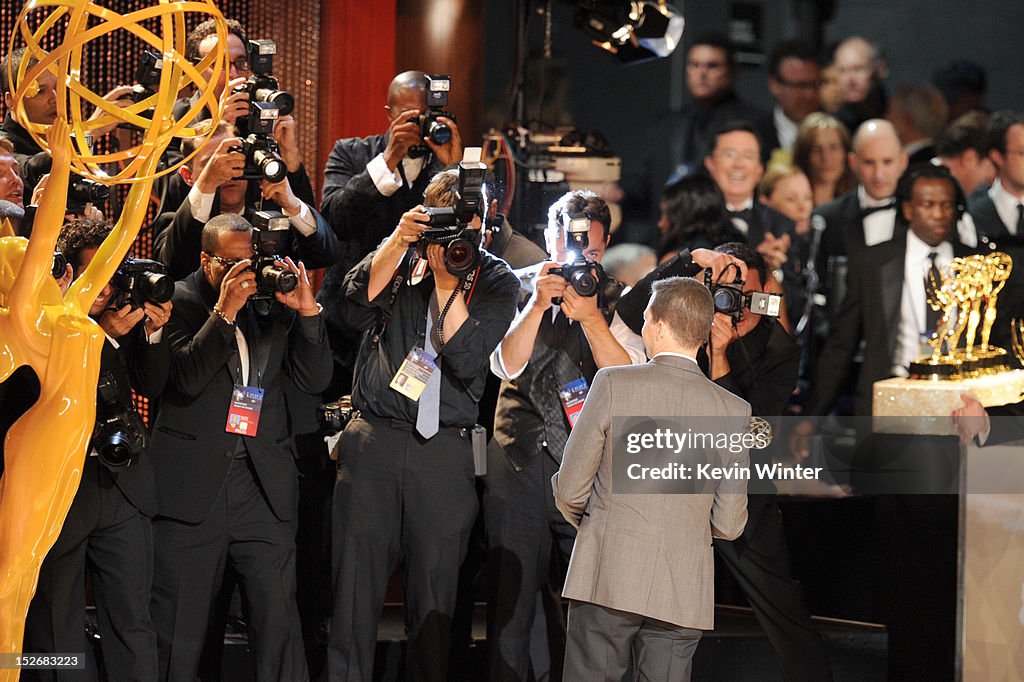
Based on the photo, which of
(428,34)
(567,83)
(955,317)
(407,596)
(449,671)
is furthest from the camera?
(567,83)

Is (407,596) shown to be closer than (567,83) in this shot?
Yes

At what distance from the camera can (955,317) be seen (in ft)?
17.7

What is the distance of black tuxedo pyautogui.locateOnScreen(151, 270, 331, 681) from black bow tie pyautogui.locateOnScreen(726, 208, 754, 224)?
3.19m

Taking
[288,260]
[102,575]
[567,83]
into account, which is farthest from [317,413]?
[567,83]

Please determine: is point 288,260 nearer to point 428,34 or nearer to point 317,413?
point 317,413

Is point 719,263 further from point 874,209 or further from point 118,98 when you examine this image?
point 874,209

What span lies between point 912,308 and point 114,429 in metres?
4.10

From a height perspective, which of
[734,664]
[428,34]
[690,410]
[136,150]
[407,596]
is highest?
[428,34]

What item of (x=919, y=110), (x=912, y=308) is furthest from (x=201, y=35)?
(x=919, y=110)

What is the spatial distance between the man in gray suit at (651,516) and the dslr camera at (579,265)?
55 centimetres

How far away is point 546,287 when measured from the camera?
4.46 metres

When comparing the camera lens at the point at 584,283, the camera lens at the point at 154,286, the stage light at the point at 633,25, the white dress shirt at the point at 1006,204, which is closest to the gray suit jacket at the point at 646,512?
the camera lens at the point at 584,283

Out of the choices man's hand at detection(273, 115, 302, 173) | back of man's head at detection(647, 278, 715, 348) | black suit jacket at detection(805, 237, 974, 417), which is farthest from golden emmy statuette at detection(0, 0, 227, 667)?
black suit jacket at detection(805, 237, 974, 417)

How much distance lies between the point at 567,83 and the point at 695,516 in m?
4.18
